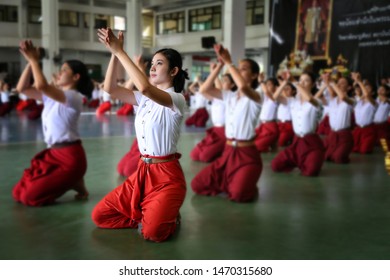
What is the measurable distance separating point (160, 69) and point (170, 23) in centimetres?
1946

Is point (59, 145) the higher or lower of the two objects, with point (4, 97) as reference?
higher

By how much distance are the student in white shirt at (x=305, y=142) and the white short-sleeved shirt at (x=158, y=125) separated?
2.52 m

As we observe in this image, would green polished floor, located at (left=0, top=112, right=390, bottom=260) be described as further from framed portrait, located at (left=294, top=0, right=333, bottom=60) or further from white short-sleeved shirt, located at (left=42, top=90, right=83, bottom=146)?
framed portrait, located at (left=294, top=0, right=333, bottom=60)

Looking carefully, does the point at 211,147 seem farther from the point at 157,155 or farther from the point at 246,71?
the point at 157,155

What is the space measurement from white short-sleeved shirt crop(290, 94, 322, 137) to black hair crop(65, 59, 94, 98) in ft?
8.13

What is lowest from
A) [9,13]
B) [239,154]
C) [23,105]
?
[23,105]

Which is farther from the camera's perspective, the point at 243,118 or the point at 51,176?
the point at 243,118

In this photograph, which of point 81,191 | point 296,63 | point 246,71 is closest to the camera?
point 81,191

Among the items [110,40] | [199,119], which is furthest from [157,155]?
[199,119]

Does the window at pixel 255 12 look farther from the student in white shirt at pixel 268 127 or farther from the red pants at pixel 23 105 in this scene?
the student in white shirt at pixel 268 127

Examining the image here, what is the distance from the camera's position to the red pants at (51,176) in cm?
348

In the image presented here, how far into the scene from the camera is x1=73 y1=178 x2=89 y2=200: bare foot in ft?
12.2

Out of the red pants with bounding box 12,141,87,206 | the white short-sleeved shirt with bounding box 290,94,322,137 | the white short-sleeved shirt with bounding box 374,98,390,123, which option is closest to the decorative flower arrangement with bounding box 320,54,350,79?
the white short-sleeved shirt with bounding box 374,98,390,123

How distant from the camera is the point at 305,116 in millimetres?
4973
